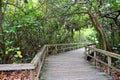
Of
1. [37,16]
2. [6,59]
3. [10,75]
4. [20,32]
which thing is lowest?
[10,75]

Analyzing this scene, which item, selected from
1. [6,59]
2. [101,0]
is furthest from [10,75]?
[101,0]

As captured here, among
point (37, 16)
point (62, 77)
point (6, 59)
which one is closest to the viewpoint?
point (62, 77)

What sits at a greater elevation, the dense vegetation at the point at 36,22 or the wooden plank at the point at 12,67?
the dense vegetation at the point at 36,22

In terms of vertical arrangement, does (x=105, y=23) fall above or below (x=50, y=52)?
above

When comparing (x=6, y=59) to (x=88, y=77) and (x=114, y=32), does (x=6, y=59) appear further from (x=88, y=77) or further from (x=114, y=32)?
(x=114, y=32)

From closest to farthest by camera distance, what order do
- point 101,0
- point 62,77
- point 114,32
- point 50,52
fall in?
1. point 62,77
2. point 101,0
3. point 114,32
4. point 50,52

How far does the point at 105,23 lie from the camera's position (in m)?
15.3

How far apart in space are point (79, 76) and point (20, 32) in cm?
330

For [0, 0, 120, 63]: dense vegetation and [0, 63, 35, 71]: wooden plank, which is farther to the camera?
[0, 0, 120, 63]: dense vegetation

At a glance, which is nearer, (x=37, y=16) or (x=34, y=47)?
(x=37, y=16)

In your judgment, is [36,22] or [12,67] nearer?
[12,67]

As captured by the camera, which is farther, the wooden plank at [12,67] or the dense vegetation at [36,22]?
the dense vegetation at [36,22]

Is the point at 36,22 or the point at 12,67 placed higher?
the point at 36,22

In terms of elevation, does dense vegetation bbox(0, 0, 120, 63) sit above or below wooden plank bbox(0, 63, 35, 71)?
above
